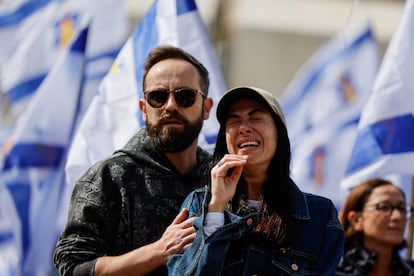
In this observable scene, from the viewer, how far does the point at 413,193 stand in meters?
6.41

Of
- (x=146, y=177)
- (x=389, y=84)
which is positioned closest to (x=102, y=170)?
(x=146, y=177)

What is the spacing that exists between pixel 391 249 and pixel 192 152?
163 centimetres

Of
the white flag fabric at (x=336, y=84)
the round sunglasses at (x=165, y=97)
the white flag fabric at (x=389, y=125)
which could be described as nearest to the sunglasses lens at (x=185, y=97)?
the round sunglasses at (x=165, y=97)

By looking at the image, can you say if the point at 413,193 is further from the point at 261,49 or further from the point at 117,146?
the point at 261,49

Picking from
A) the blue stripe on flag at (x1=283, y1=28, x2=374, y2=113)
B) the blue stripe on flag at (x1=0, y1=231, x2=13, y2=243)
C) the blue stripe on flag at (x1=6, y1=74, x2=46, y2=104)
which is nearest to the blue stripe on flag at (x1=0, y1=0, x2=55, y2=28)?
the blue stripe on flag at (x1=6, y1=74, x2=46, y2=104)

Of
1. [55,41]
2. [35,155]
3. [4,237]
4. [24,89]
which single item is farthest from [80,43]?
[55,41]

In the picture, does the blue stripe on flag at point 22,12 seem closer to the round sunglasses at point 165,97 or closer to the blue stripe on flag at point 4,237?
the blue stripe on flag at point 4,237

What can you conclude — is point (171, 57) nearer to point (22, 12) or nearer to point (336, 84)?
point (336, 84)

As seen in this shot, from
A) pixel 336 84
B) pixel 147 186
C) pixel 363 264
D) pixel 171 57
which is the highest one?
pixel 336 84

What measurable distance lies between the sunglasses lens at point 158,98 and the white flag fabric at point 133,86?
1.14m

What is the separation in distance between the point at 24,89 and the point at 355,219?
4.54 metres

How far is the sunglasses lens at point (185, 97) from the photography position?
446cm

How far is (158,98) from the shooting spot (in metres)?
4.45

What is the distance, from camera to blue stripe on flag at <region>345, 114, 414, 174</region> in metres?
6.20
